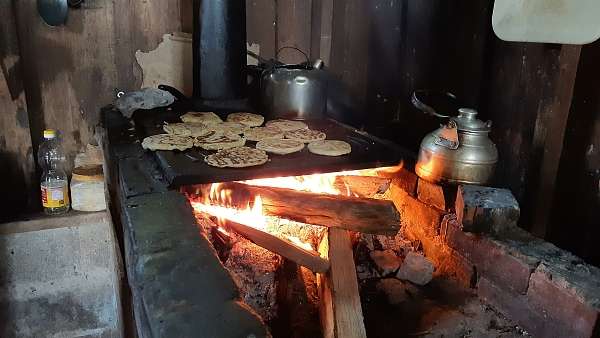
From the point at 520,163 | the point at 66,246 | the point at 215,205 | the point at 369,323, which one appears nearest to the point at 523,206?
the point at 520,163

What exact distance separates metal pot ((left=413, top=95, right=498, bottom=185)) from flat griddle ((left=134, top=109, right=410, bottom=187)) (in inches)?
10.6

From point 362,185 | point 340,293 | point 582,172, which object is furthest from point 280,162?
point 582,172

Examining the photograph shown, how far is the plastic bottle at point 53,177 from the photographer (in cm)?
275

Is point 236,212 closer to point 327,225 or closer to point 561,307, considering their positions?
point 327,225

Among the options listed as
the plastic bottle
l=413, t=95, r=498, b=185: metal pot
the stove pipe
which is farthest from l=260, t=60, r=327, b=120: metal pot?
the plastic bottle

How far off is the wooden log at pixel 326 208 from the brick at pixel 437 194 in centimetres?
28

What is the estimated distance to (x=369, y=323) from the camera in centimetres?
175

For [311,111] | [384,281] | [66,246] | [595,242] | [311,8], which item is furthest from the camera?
[311,8]

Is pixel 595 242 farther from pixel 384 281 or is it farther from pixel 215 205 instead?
→ pixel 215 205

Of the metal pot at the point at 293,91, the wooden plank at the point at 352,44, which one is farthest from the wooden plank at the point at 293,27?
the metal pot at the point at 293,91

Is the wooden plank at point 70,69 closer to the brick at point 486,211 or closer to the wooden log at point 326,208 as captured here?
the wooden log at point 326,208

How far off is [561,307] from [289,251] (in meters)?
0.91

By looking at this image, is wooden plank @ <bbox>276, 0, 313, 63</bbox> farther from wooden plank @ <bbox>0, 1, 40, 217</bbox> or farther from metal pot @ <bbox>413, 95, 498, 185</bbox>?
metal pot @ <bbox>413, 95, 498, 185</bbox>

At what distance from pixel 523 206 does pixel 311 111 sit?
1241 mm
